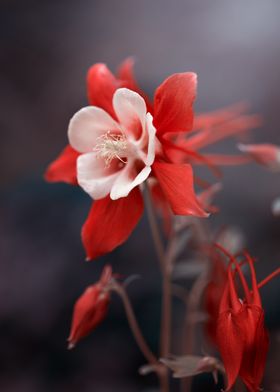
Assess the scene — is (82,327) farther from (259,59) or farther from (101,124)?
(259,59)

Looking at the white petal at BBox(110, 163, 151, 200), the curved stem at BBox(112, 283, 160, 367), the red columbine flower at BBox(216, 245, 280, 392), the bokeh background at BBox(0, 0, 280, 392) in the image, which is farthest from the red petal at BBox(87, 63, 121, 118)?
the bokeh background at BBox(0, 0, 280, 392)

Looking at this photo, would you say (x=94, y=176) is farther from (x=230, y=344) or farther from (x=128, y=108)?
(x=230, y=344)

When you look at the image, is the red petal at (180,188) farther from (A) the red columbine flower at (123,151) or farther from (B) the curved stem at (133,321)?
(B) the curved stem at (133,321)

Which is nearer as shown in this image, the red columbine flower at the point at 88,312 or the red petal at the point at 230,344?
the red petal at the point at 230,344

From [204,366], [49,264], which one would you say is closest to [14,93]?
[49,264]

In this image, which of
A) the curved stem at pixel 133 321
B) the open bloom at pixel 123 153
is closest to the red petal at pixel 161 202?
the open bloom at pixel 123 153

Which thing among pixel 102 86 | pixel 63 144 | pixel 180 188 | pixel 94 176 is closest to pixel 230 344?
pixel 180 188

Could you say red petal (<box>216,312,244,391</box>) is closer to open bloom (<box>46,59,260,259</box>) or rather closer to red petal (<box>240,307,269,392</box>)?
red petal (<box>240,307,269,392</box>)
